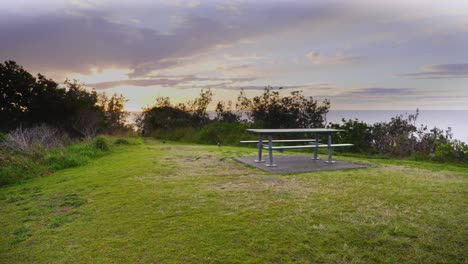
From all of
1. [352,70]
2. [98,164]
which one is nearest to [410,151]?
[352,70]

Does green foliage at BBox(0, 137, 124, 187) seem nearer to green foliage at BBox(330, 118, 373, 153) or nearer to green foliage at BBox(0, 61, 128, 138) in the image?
green foliage at BBox(0, 61, 128, 138)

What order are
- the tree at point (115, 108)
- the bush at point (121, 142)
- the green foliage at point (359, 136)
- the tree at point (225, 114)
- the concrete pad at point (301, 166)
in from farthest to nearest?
the tree at point (115, 108), the tree at point (225, 114), the bush at point (121, 142), the green foliage at point (359, 136), the concrete pad at point (301, 166)

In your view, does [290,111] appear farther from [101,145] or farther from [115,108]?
[115,108]

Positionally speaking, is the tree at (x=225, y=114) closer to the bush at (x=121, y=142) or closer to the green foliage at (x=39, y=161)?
the bush at (x=121, y=142)

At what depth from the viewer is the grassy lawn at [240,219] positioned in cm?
212

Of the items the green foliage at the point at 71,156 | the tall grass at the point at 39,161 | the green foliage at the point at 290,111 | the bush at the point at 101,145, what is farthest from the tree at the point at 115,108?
the tall grass at the point at 39,161

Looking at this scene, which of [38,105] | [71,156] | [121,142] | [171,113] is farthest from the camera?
[171,113]

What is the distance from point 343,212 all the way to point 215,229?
140 cm

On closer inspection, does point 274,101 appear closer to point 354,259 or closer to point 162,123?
point 162,123

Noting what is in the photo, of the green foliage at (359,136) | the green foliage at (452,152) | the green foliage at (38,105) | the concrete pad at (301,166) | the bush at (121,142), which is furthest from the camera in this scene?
the green foliage at (38,105)

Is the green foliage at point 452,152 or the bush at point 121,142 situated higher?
the green foliage at point 452,152

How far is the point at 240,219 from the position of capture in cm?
276

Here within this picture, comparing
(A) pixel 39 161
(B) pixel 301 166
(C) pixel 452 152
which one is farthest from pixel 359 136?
(A) pixel 39 161

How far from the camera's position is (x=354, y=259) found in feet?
6.53
